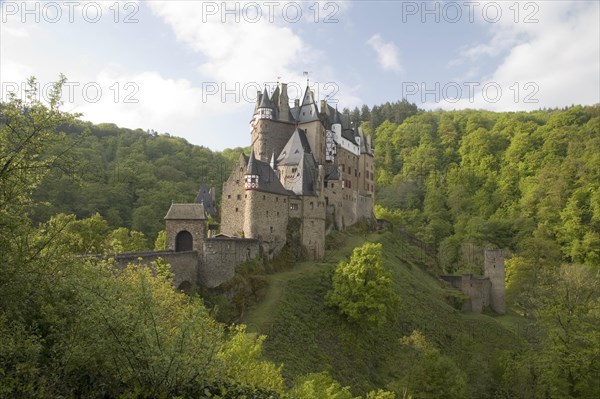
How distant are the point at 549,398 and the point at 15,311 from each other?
89.1ft

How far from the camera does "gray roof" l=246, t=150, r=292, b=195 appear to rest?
35969 millimetres

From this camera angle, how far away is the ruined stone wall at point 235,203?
1437 inches

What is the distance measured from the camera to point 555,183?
76.3 meters

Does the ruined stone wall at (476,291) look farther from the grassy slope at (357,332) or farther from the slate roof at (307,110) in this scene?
the slate roof at (307,110)

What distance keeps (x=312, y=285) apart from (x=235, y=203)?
831 centimetres

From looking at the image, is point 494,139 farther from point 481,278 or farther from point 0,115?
point 0,115

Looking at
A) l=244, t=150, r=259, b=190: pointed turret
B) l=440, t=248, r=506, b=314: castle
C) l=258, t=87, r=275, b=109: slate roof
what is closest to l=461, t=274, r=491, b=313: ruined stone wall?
l=440, t=248, r=506, b=314: castle

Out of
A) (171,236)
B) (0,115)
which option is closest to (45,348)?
(0,115)

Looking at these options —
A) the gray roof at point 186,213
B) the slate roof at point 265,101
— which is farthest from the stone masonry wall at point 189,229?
the slate roof at point 265,101

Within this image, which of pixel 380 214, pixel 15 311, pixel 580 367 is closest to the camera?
pixel 15 311

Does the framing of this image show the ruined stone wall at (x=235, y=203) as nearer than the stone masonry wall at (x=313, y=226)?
Yes

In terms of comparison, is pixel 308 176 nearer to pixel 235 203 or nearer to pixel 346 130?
pixel 235 203

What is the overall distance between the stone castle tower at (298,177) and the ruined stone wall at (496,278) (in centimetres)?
1376

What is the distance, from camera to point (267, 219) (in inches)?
1438
